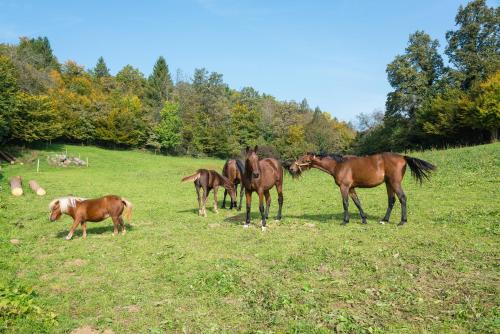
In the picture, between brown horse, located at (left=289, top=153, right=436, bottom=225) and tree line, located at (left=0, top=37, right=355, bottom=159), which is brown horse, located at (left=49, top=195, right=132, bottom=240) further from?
tree line, located at (left=0, top=37, right=355, bottom=159)

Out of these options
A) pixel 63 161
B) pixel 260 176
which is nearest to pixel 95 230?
pixel 260 176

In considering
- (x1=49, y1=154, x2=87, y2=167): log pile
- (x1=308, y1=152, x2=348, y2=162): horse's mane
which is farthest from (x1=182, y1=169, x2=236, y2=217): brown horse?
(x1=49, y1=154, x2=87, y2=167): log pile

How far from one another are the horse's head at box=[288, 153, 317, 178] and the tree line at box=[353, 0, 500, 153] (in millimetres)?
37441

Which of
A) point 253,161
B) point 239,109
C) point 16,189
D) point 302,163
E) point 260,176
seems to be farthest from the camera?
point 239,109

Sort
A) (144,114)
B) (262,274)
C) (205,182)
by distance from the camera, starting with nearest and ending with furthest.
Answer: (262,274)
(205,182)
(144,114)

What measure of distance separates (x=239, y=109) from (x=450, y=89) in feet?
144

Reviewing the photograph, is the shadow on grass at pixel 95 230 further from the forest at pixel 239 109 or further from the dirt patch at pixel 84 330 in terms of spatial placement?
the forest at pixel 239 109

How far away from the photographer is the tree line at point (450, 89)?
142 ft

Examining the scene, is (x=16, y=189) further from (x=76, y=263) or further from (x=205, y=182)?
(x=76, y=263)

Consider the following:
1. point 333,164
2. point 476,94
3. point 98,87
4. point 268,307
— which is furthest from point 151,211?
point 98,87

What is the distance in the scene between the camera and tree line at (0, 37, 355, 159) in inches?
1929

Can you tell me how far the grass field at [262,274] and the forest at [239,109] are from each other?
3659 centimetres

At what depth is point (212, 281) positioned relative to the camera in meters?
6.50

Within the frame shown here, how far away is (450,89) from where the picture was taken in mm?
48156
